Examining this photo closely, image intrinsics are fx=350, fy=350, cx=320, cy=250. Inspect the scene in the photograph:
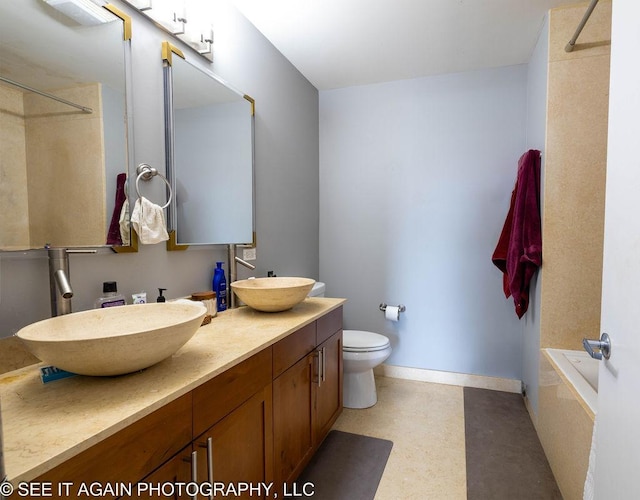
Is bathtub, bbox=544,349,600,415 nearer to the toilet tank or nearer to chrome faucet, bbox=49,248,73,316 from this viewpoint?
the toilet tank

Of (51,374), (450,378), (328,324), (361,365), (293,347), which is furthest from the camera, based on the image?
(450,378)

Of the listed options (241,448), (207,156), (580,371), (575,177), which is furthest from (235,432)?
(575,177)

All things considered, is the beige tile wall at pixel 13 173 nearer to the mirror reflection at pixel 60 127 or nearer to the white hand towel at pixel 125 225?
the mirror reflection at pixel 60 127

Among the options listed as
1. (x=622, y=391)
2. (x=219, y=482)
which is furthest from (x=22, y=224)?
(x=622, y=391)

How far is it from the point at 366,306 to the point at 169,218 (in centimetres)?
187

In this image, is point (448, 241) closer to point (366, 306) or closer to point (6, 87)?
point (366, 306)

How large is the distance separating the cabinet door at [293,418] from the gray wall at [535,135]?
1377mm

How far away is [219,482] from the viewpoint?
1.03m

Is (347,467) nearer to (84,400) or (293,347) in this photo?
(293,347)

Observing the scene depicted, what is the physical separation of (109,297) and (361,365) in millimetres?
1602

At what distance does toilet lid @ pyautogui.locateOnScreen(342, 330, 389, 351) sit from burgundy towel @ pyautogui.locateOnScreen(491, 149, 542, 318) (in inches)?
35.2

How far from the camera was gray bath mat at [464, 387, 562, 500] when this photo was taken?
1.62m

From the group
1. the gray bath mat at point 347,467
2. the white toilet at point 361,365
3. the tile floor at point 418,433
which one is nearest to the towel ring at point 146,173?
the white toilet at point 361,365

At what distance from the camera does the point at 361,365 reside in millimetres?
2307
